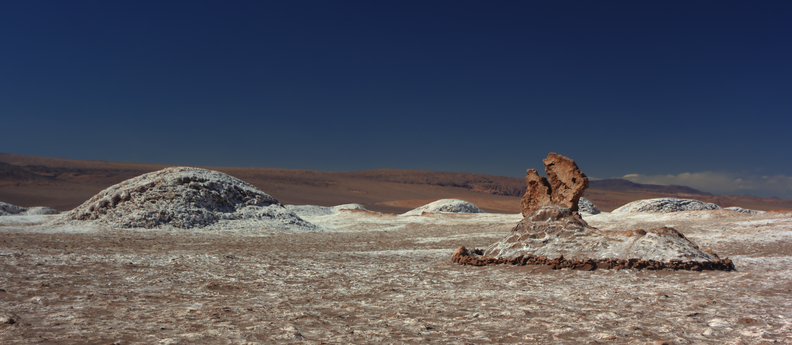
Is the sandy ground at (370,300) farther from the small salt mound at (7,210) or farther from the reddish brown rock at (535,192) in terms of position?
the small salt mound at (7,210)

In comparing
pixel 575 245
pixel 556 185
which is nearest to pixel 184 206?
pixel 556 185

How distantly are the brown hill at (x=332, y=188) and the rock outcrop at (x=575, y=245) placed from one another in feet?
117

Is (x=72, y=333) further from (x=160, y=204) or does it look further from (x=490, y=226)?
(x=490, y=226)

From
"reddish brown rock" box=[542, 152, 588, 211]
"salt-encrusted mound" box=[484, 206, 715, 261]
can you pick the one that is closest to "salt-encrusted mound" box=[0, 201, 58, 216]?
"salt-encrusted mound" box=[484, 206, 715, 261]

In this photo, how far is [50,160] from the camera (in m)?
Result: 129

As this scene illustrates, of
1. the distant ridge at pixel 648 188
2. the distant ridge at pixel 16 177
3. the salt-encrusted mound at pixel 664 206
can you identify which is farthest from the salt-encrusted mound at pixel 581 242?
the distant ridge at pixel 648 188

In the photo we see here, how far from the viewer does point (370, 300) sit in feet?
15.9

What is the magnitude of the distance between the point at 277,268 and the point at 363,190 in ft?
219

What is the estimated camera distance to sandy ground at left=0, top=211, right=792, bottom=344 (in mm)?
3393

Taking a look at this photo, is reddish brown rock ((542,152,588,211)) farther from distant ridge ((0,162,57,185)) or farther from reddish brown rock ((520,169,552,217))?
distant ridge ((0,162,57,185))

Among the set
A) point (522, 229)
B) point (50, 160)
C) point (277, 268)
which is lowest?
point (277, 268)

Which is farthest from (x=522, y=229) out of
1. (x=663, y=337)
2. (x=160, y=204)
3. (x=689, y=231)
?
(x=160, y=204)

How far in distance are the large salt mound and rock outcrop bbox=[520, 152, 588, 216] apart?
10.6 m

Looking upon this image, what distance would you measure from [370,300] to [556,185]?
5886 mm
